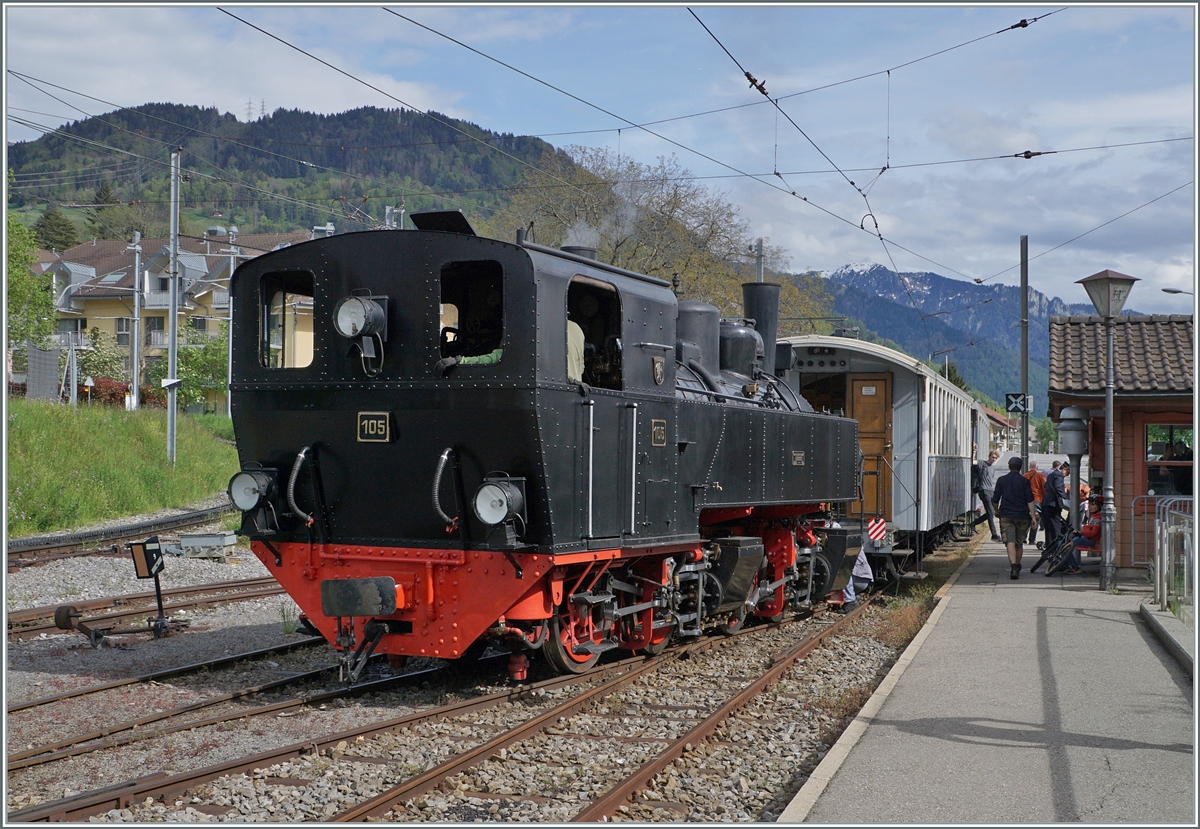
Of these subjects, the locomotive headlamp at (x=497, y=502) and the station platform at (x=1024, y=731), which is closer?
the station platform at (x=1024, y=731)

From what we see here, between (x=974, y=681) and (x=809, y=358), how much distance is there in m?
6.92

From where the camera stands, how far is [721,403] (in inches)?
346

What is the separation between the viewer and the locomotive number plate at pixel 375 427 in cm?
701

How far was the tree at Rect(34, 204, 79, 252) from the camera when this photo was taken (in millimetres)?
80125

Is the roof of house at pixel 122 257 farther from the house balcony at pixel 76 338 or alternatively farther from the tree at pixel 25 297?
the tree at pixel 25 297

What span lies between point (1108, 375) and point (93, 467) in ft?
56.0

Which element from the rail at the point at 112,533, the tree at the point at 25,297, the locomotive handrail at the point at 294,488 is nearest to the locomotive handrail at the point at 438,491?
the locomotive handrail at the point at 294,488

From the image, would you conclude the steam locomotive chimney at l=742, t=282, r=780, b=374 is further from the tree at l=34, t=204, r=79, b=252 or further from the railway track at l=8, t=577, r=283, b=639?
the tree at l=34, t=204, r=79, b=252

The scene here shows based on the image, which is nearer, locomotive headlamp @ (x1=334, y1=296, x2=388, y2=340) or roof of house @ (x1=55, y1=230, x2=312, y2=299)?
locomotive headlamp @ (x1=334, y1=296, x2=388, y2=340)

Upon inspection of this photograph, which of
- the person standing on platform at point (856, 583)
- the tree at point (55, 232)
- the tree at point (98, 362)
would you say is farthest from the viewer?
the tree at point (55, 232)

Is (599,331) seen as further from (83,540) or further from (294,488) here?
(83,540)

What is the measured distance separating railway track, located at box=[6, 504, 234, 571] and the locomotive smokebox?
8.88 metres

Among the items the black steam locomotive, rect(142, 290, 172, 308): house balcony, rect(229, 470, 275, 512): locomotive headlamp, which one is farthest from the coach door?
rect(142, 290, 172, 308): house balcony

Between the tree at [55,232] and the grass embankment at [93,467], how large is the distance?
212ft
